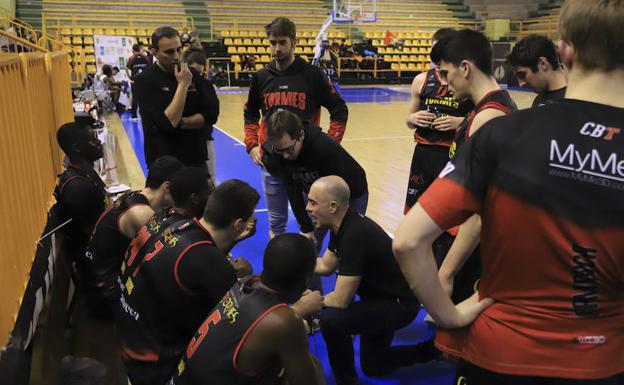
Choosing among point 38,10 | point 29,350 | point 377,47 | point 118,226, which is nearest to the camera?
point 29,350

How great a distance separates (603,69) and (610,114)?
0.32 feet

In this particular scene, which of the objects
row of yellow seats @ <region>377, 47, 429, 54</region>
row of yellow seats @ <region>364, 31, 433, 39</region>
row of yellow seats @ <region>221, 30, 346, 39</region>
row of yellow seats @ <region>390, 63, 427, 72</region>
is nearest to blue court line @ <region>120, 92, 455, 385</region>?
row of yellow seats @ <region>221, 30, 346, 39</region>

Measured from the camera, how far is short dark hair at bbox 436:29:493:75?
2.04 metres

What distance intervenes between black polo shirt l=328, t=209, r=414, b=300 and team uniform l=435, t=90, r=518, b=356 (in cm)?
34

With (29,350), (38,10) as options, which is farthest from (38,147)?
(38,10)

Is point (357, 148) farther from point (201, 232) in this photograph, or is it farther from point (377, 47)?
point (377, 47)

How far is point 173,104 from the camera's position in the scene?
11.2ft

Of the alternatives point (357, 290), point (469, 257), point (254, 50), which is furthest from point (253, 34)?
point (469, 257)

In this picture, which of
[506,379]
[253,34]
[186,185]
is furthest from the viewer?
[253,34]

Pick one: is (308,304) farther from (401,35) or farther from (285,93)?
(401,35)

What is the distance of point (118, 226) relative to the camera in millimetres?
2828

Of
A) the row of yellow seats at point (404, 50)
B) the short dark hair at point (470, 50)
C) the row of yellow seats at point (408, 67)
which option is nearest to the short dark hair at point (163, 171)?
the short dark hair at point (470, 50)

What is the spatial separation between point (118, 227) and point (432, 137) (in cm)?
204

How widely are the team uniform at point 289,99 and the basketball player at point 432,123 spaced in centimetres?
68
